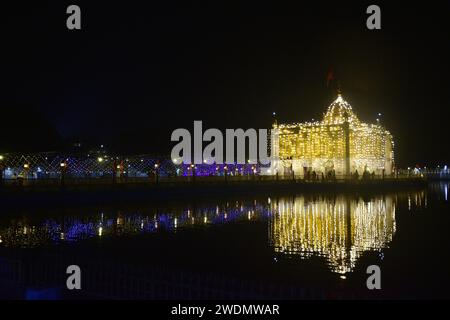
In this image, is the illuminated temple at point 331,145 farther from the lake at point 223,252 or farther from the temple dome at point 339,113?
the lake at point 223,252

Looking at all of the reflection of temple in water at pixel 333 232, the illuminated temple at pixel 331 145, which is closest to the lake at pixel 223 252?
the reflection of temple in water at pixel 333 232

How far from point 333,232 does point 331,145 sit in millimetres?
42852

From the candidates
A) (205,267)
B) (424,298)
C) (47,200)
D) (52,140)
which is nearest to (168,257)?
(205,267)

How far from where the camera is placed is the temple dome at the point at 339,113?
63.4 metres

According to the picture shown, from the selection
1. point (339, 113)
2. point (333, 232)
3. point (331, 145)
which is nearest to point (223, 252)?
point (333, 232)

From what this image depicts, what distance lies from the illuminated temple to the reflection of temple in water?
3075 centimetres

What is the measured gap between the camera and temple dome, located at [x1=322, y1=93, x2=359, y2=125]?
63.4 metres

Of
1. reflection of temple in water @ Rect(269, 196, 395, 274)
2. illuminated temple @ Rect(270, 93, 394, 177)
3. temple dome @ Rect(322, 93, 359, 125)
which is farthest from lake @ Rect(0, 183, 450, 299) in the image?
temple dome @ Rect(322, 93, 359, 125)

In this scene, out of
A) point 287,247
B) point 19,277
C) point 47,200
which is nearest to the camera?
point 19,277

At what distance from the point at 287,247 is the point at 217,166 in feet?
161

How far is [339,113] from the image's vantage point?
211 feet

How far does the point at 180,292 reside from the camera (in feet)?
34.1

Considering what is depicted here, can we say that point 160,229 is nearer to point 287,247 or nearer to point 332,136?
point 287,247

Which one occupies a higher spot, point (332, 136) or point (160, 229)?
point (332, 136)
